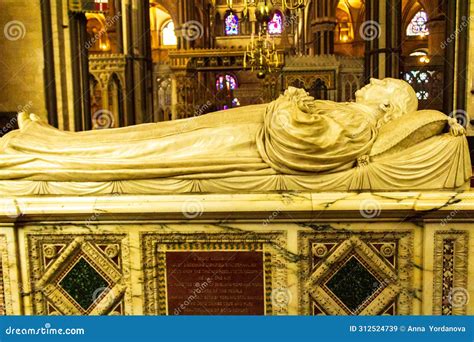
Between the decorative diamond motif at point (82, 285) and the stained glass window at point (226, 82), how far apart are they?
53.2 feet

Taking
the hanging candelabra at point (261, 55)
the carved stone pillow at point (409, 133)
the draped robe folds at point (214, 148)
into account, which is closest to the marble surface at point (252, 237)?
the draped robe folds at point (214, 148)

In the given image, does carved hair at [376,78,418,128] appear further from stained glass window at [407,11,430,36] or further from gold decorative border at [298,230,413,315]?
stained glass window at [407,11,430,36]

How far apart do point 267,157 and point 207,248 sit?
0.56m

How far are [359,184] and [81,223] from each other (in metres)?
1.44

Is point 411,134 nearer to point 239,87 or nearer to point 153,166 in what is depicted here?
point 153,166

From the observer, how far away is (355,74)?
9125mm

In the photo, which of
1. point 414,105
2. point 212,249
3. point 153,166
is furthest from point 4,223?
point 414,105

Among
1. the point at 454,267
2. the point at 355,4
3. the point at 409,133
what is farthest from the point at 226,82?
the point at 454,267

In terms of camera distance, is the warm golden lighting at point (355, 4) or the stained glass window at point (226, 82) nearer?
the stained glass window at point (226, 82)

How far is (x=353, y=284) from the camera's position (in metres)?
2.37

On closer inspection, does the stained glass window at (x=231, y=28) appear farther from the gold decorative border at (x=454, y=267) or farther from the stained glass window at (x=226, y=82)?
the gold decorative border at (x=454, y=267)

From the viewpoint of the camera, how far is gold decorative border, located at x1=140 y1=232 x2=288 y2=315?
236cm

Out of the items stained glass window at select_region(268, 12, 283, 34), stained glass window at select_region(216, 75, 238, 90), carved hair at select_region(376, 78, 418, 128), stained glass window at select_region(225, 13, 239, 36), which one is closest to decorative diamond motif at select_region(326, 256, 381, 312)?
carved hair at select_region(376, 78, 418, 128)

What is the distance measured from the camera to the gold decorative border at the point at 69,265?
2422mm
